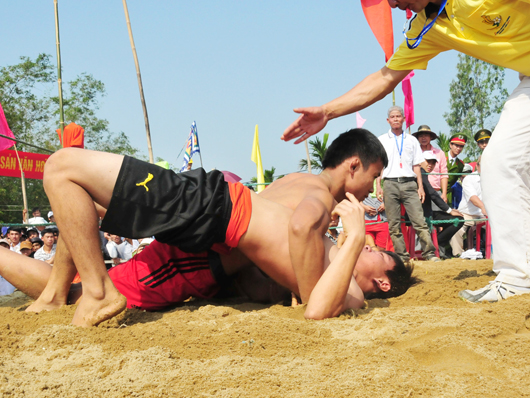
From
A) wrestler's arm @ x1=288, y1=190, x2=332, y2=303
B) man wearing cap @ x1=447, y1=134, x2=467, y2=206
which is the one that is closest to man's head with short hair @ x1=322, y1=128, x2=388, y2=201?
wrestler's arm @ x1=288, y1=190, x2=332, y2=303

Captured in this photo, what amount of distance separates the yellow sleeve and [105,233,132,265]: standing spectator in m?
5.78

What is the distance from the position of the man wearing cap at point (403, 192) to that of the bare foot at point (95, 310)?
523cm

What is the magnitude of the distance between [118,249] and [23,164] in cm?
727

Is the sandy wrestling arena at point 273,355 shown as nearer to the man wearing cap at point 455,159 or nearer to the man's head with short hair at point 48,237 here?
the man's head with short hair at point 48,237

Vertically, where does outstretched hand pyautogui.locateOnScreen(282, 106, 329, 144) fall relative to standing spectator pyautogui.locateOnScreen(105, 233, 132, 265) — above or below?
above

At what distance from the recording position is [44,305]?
9.12 ft

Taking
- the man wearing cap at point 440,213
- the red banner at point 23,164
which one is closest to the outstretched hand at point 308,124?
the man wearing cap at point 440,213

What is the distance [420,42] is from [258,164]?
9.38 meters

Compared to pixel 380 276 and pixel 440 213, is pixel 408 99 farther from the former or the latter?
pixel 380 276

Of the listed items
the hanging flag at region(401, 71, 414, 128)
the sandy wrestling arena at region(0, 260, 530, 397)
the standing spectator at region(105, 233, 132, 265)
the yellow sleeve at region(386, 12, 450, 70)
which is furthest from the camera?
the hanging flag at region(401, 71, 414, 128)

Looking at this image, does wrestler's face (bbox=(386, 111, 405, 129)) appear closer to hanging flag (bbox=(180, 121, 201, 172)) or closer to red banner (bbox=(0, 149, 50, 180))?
→ hanging flag (bbox=(180, 121, 201, 172))

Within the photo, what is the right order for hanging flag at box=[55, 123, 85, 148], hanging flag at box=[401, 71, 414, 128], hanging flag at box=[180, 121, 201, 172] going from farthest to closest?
1. hanging flag at box=[180, 121, 201, 172]
2. hanging flag at box=[401, 71, 414, 128]
3. hanging flag at box=[55, 123, 85, 148]

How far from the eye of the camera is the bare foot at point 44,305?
9.05 ft

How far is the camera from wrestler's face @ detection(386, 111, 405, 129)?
286 inches
